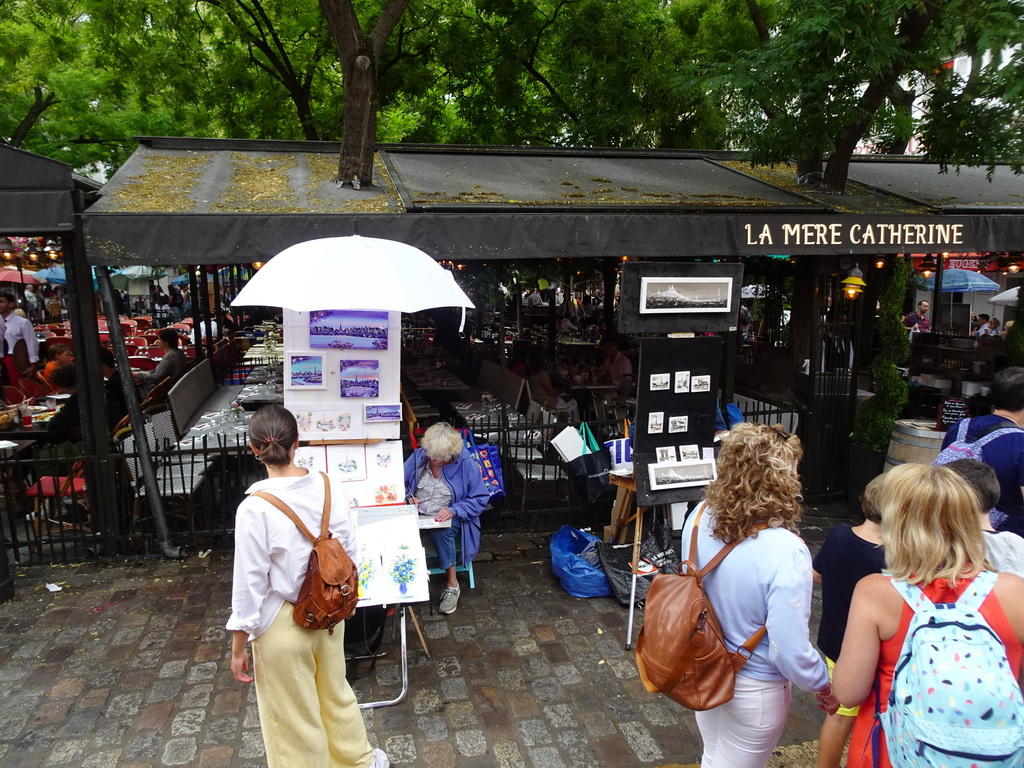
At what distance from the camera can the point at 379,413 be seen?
501 centimetres

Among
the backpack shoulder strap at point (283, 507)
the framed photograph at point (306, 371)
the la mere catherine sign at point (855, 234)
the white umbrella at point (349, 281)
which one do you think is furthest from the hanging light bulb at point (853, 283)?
the backpack shoulder strap at point (283, 507)

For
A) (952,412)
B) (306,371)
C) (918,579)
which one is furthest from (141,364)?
(918,579)

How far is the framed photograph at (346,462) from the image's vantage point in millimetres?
4859

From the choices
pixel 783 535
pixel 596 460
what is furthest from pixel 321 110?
pixel 783 535

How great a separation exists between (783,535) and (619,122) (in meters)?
10.9

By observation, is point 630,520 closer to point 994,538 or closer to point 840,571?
point 840,571

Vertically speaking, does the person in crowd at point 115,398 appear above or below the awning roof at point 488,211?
below

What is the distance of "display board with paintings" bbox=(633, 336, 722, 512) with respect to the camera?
4922 mm

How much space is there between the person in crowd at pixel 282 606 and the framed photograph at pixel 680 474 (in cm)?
Answer: 249

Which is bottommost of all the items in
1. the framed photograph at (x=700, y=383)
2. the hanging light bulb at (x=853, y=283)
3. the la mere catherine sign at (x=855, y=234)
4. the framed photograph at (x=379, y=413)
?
the framed photograph at (x=379, y=413)

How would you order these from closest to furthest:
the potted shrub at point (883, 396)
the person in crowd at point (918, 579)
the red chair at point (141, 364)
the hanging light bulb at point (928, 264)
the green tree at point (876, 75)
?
the person in crowd at point (918, 579), the green tree at point (876, 75), the potted shrub at point (883, 396), the red chair at point (141, 364), the hanging light bulb at point (928, 264)

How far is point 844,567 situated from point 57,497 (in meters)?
6.44

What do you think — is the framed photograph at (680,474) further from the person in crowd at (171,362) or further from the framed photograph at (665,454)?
the person in crowd at (171,362)

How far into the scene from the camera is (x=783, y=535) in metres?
2.51
